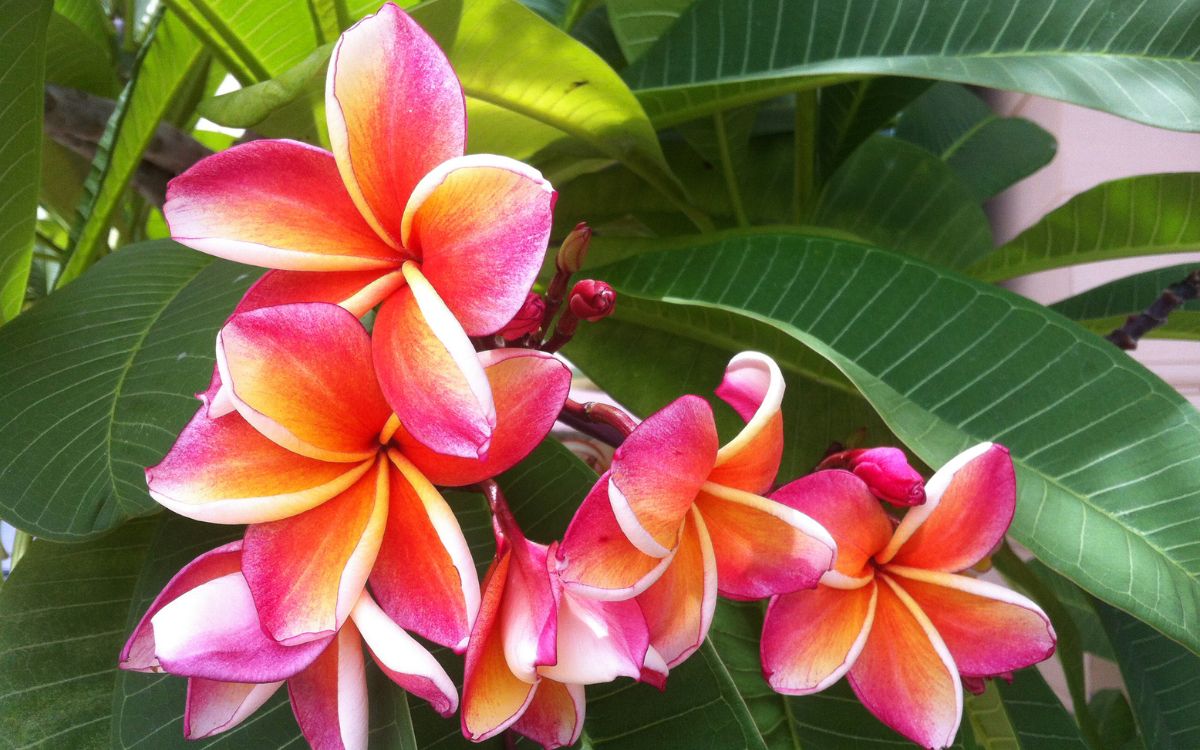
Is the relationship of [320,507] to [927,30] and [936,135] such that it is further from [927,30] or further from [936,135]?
[936,135]

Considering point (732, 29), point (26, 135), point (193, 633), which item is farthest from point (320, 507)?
point (732, 29)

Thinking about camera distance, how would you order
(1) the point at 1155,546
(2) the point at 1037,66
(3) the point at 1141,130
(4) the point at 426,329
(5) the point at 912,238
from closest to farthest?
(4) the point at 426,329 → (1) the point at 1155,546 → (2) the point at 1037,66 → (5) the point at 912,238 → (3) the point at 1141,130

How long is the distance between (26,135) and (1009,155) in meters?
1.07

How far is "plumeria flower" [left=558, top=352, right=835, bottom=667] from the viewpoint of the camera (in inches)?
10.8

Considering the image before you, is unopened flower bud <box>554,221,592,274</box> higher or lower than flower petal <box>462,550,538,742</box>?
higher

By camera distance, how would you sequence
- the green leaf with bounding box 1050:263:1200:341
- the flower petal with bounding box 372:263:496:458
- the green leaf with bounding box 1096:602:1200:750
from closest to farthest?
the flower petal with bounding box 372:263:496:458
the green leaf with bounding box 1096:602:1200:750
the green leaf with bounding box 1050:263:1200:341

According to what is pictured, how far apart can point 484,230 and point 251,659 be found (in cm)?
15

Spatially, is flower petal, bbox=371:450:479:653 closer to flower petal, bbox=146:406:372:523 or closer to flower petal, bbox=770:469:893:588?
flower petal, bbox=146:406:372:523

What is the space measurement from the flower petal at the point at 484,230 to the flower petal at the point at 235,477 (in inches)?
2.8

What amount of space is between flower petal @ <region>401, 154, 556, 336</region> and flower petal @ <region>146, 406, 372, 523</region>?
7 cm

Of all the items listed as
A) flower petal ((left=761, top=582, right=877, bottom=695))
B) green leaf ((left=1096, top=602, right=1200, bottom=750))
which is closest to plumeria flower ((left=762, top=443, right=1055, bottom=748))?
flower petal ((left=761, top=582, right=877, bottom=695))

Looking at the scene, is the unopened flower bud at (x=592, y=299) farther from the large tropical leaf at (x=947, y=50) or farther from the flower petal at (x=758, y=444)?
the large tropical leaf at (x=947, y=50)

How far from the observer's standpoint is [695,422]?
0.93ft

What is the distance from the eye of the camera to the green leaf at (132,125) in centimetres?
57
